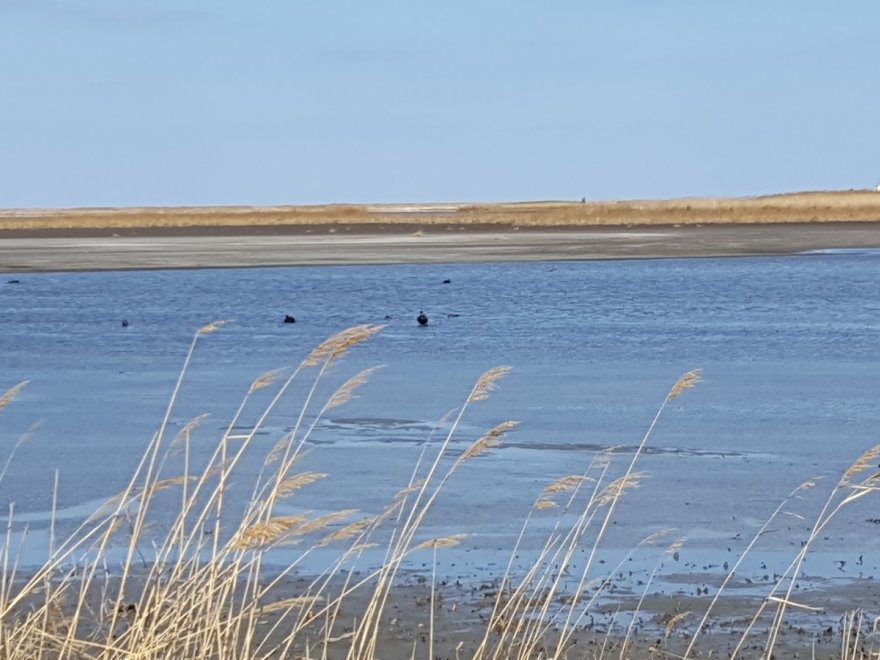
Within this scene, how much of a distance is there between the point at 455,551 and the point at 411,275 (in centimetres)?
2743

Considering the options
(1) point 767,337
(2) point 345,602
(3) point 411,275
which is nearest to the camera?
(2) point 345,602

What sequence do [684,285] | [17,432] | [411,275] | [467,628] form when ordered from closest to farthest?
1. [467,628]
2. [17,432]
3. [684,285]
4. [411,275]

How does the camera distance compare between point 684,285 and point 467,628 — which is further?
point 684,285

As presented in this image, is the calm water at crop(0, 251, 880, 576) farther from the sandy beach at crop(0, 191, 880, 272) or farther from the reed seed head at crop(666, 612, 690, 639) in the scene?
the sandy beach at crop(0, 191, 880, 272)

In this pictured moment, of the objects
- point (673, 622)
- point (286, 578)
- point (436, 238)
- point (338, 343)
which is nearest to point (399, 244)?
point (436, 238)

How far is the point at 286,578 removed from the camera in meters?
7.14

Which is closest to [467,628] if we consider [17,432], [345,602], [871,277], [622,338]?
[345,602]

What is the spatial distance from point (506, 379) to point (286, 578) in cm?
830

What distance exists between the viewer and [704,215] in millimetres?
79438

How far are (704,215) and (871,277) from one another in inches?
1908

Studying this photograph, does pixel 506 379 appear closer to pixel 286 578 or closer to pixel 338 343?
pixel 286 578

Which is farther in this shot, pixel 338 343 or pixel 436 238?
pixel 436 238

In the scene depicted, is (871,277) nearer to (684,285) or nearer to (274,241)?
(684,285)

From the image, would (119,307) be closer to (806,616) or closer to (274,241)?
(806,616)
